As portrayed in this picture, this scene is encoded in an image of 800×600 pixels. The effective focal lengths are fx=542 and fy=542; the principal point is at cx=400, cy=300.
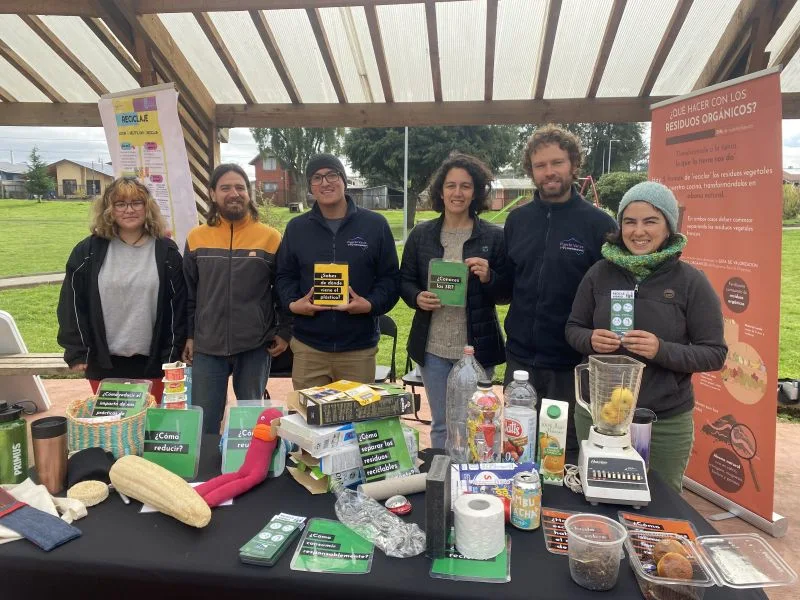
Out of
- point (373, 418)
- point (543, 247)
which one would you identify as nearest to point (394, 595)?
point (373, 418)

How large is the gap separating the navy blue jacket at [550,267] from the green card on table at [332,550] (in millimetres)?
1570

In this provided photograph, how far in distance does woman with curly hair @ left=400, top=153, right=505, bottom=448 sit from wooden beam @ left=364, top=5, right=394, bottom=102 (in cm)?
175

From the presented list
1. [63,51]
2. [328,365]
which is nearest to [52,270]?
[63,51]

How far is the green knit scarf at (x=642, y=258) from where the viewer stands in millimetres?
2207

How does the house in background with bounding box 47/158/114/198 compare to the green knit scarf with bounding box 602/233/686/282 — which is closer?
the green knit scarf with bounding box 602/233/686/282

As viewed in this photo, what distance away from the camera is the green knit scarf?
2207 millimetres

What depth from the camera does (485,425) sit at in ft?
6.38

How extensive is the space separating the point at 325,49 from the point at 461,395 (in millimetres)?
3302

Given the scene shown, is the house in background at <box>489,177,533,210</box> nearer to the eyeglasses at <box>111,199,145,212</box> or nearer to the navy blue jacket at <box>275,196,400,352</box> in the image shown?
the navy blue jacket at <box>275,196,400,352</box>

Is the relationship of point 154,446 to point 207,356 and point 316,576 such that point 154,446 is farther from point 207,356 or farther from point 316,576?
point 207,356

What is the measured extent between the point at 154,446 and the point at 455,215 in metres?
1.93

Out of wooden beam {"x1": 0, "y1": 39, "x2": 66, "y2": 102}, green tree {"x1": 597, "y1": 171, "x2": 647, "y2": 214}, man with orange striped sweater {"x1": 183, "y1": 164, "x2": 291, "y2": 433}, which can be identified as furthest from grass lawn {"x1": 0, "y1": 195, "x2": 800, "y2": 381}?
green tree {"x1": 597, "y1": 171, "x2": 647, "y2": 214}

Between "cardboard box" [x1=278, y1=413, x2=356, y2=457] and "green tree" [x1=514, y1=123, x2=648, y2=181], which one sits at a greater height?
"green tree" [x1=514, y1=123, x2=648, y2=181]

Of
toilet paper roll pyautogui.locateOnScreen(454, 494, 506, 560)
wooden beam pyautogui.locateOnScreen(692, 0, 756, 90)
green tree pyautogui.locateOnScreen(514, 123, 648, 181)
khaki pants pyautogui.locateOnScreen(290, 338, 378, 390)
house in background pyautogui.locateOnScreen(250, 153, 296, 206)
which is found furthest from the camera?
house in background pyautogui.locateOnScreen(250, 153, 296, 206)
